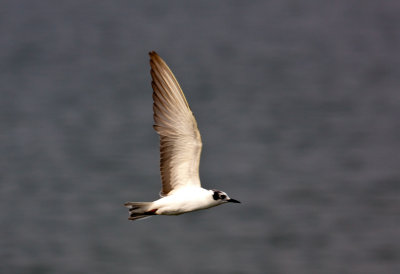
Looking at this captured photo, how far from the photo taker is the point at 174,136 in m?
10.2

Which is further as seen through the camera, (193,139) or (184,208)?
(193,139)

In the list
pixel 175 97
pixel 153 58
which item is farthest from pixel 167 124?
pixel 153 58

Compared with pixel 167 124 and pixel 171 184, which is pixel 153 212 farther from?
pixel 167 124

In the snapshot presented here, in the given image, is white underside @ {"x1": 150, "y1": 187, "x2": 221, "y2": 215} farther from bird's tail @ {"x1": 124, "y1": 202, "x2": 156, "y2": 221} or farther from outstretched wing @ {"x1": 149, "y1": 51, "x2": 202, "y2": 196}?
outstretched wing @ {"x1": 149, "y1": 51, "x2": 202, "y2": 196}

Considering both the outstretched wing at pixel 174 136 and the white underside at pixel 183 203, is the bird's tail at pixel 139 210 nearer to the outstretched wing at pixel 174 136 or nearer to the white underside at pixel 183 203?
the white underside at pixel 183 203

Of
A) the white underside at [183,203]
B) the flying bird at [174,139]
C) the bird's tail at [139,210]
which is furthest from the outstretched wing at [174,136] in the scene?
the bird's tail at [139,210]

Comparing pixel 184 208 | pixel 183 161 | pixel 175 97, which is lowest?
pixel 184 208

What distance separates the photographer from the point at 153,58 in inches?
394

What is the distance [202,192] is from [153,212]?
2.72 feet

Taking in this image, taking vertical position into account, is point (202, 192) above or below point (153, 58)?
below

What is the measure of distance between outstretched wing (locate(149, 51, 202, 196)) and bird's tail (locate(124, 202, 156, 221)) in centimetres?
56

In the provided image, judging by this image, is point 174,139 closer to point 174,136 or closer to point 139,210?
point 174,136

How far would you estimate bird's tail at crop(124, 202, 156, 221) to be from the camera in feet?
32.0

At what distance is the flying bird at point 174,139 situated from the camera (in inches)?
392
